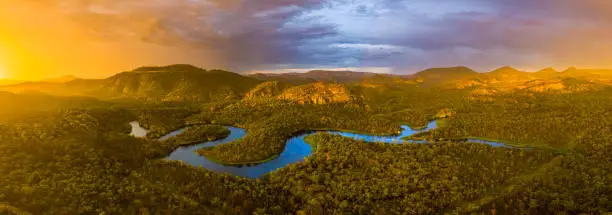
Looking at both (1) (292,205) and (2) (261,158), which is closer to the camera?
(1) (292,205)

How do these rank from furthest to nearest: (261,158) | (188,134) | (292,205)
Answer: (188,134) < (261,158) < (292,205)

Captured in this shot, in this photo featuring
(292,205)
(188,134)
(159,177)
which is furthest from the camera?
(188,134)

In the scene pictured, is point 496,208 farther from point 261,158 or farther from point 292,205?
point 261,158

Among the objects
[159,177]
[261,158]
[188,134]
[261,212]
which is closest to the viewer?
[261,212]

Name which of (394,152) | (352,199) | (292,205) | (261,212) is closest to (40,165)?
(261,212)

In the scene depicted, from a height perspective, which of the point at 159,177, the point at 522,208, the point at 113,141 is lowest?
the point at 522,208

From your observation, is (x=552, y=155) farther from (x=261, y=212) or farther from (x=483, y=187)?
(x=261, y=212)

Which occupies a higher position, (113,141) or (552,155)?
(113,141)

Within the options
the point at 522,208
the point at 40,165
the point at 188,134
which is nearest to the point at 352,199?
the point at 522,208

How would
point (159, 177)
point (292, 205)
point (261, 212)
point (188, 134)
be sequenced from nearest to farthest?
point (261, 212), point (292, 205), point (159, 177), point (188, 134)
